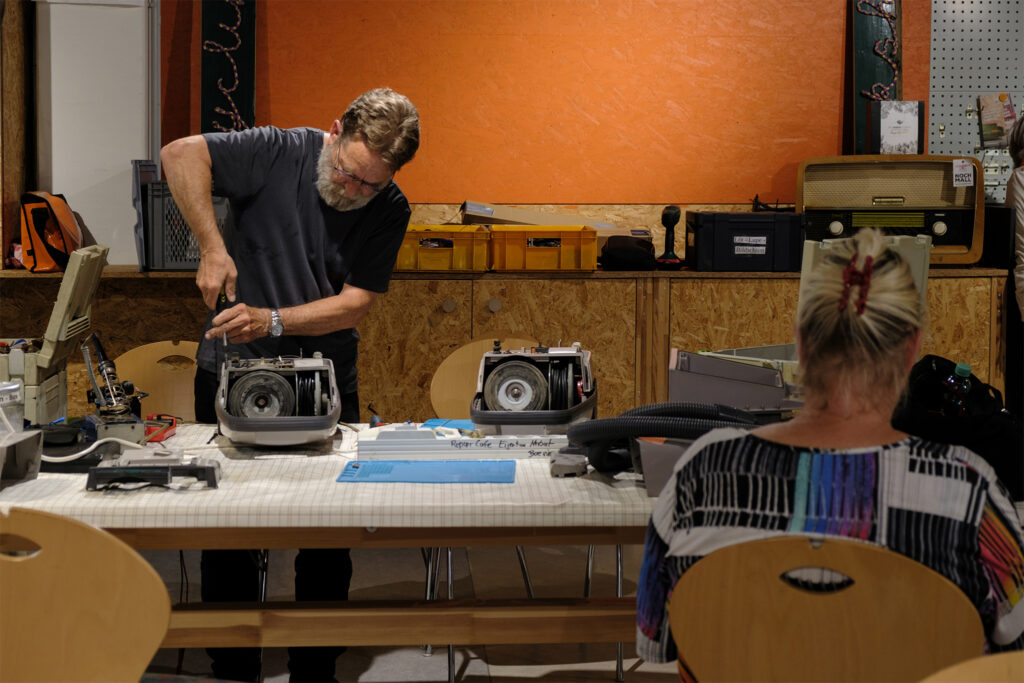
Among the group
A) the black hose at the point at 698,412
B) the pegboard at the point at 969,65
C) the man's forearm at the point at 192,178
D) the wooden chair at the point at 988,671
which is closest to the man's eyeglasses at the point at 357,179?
the man's forearm at the point at 192,178

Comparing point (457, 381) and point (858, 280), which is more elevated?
point (858, 280)

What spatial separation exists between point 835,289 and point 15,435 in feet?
5.31

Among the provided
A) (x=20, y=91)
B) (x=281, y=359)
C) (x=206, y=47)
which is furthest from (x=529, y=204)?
(x=281, y=359)

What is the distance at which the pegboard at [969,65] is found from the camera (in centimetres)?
501

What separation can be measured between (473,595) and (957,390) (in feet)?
5.92

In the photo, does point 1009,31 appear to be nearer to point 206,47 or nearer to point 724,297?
point 724,297

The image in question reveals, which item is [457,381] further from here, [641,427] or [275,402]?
[641,427]

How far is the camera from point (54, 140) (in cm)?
446

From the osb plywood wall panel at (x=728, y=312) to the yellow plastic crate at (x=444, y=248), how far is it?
865mm

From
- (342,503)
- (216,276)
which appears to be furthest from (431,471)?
(216,276)

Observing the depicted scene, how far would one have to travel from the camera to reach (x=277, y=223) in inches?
111

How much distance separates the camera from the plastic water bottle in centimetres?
254

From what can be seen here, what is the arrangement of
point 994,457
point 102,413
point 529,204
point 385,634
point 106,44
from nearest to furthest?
point 385,634 → point 994,457 → point 102,413 → point 106,44 → point 529,204

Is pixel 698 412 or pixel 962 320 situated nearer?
pixel 698 412
